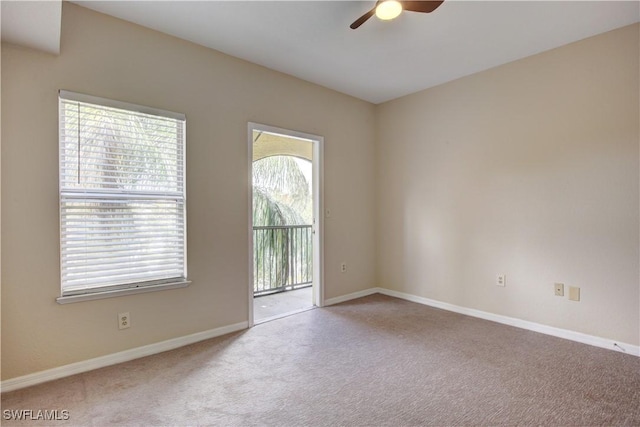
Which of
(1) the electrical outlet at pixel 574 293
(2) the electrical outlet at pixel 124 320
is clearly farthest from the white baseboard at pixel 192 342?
(1) the electrical outlet at pixel 574 293

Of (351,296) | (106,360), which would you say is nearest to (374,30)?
(351,296)

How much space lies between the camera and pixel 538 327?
300 cm

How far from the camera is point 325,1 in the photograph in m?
2.23

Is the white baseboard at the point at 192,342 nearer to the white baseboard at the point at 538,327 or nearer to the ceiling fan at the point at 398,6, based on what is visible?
the white baseboard at the point at 538,327

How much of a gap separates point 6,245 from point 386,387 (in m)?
2.60

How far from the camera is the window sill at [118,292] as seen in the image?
222 centimetres

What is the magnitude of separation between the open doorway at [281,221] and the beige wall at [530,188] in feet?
4.89

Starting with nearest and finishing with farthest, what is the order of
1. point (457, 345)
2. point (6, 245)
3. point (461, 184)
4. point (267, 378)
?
point (6, 245)
point (267, 378)
point (457, 345)
point (461, 184)

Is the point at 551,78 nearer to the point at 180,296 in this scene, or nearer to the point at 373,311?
the point at 373,311

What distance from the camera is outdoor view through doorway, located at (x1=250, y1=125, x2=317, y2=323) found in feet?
15.3

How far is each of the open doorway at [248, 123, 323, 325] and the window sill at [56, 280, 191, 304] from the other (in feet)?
5.09

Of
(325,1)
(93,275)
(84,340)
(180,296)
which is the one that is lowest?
(84,340)

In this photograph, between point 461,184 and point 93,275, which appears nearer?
point 93,275

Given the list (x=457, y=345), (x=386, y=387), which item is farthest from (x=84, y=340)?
(x=457, y=345)
